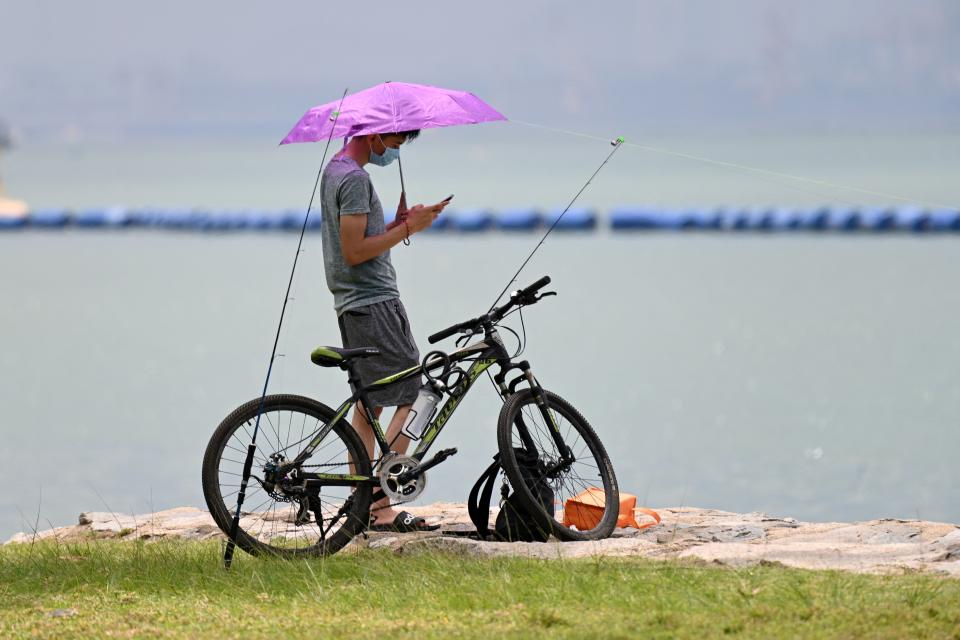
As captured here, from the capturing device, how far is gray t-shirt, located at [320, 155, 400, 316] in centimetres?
642

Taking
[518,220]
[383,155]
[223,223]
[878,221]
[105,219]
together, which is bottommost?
[105,219]

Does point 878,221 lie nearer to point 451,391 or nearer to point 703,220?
point 703,220

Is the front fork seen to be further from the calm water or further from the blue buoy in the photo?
the blue buoy

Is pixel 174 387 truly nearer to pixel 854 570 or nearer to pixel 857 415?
pixel 857 415

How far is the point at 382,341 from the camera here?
6.55m

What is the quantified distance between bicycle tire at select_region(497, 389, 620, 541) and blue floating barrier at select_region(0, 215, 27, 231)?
31.8 meters

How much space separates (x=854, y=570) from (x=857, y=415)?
8147 millimetres

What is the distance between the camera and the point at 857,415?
13.7 metres

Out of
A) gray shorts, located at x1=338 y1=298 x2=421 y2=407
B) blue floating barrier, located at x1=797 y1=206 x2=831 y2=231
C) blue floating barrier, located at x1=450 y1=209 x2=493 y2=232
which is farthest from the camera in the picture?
blue floating barrier, located at x1=450 y1=209 x2=493 y2=232

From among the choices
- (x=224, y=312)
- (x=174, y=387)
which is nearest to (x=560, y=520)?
(x=174, y=387)

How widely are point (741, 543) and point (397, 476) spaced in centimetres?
139

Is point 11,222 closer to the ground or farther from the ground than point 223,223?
closer to the ground

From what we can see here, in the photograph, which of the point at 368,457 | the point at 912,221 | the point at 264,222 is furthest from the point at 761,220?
the point at 368,457

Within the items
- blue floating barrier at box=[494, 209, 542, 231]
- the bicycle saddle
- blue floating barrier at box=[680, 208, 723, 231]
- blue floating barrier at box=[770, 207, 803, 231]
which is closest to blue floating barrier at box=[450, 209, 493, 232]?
blue floating barrier at box=[494, 209, 542, 231]
